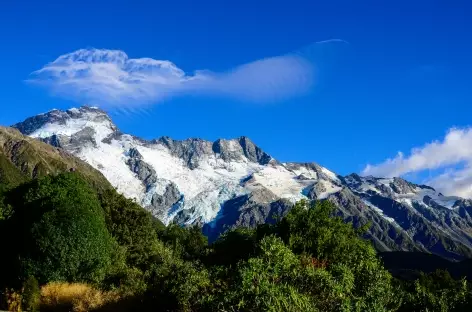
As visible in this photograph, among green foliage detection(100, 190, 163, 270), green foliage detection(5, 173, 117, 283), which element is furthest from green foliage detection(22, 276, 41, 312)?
green foliage detection(100, 190, 163, 270)

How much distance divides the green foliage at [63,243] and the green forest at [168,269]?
60 millimetres

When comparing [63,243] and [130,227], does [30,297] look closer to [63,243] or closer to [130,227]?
[63,243]

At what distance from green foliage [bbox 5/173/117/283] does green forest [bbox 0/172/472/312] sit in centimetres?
6

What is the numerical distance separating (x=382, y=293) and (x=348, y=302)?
446cm

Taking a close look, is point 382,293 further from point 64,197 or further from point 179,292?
point 64,197

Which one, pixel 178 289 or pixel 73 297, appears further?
pixel 73 297

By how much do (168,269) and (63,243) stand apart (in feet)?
33.4

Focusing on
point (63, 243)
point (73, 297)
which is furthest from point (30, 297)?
point (63, 243)

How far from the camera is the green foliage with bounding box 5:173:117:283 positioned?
30547 mm

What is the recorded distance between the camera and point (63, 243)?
101 ft

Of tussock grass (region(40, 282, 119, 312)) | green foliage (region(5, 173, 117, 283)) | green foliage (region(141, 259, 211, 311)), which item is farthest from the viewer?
green foliage (region(5, 173, 117, 283))

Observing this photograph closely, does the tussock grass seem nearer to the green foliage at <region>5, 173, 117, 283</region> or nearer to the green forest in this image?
the green forest

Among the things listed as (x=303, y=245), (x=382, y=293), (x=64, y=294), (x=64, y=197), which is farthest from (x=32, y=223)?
(x=382, y=293)

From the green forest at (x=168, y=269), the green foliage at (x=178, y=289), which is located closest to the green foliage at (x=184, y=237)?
the green forest at (x=168, y=269)
